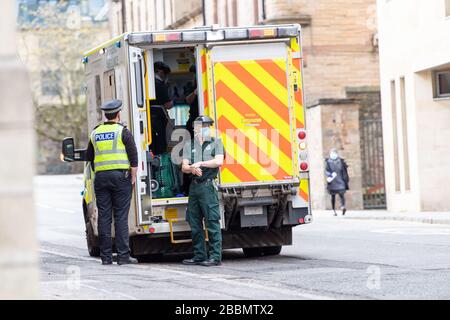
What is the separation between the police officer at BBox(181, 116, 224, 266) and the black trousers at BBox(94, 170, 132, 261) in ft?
2.47

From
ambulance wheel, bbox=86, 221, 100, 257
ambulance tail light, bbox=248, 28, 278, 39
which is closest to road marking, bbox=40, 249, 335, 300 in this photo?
ambulance wheel, bbox=86, 221, 100, 257

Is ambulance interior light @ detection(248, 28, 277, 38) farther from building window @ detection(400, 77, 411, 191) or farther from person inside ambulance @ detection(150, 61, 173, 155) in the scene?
building window @ detection(400, 77, 411, 191)

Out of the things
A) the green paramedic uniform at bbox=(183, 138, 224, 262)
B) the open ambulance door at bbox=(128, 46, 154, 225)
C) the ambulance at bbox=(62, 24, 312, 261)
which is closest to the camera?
the green paramedic uniform at bbox=(183, 138, 224, 262)

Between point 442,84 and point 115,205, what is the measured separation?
17.2m

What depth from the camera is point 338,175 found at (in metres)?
32.0

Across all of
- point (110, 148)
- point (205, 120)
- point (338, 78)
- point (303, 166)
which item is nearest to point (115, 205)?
point (110, 148)

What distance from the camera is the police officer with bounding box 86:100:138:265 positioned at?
1499 cm

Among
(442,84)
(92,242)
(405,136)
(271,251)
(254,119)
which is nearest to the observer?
(254,119)

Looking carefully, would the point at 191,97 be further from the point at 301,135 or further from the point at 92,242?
the point at 92,242

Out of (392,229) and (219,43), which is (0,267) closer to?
(219,43)

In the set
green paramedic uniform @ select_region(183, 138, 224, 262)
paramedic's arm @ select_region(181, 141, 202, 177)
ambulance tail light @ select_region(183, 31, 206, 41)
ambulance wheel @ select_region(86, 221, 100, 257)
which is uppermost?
ambulance tail light @ select_region(183, 31, 206, 41)

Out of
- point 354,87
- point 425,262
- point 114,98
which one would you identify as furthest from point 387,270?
point 354,87

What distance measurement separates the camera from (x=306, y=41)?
41031mm
